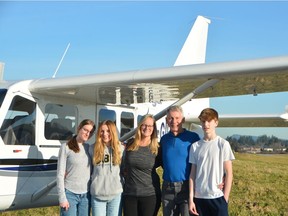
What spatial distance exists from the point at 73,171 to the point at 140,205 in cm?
84

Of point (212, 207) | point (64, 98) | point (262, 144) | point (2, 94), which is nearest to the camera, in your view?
point (212, 207)

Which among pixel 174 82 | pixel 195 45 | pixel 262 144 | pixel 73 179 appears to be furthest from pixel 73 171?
pixel 262 144

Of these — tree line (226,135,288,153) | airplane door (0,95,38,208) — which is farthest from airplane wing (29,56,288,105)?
tree line (226,135,288,153)

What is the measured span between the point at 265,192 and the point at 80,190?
739 cm

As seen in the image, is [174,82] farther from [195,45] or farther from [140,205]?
[195,45]

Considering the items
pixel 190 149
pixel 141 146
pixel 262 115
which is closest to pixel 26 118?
pixel 141 146

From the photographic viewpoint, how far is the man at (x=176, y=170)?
445cm

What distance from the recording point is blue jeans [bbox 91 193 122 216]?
4.56 meters

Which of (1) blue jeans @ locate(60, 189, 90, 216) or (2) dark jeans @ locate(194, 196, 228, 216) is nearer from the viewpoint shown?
(2) dark jeans @ locate(194, 196, 228, 216)

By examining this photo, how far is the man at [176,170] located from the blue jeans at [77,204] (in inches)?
34.5

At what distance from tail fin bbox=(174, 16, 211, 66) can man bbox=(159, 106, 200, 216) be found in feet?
20.5

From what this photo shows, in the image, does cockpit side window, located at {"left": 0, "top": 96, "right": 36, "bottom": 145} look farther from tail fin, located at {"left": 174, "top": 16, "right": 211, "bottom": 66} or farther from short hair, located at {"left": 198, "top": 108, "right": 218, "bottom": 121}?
tail fin, located at {"left": 174, "top": 16, "right": 211, "bottom": 66}

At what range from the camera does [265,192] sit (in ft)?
35.8

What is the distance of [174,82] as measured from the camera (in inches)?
238
